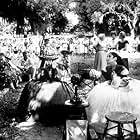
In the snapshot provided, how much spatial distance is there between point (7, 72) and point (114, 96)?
569 centimetres

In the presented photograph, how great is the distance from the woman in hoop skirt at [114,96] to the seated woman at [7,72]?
4923 millimetres

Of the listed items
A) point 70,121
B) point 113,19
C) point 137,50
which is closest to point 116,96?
point 70,121

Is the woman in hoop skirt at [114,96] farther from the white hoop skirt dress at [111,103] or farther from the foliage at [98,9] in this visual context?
the foliage at [98,9]

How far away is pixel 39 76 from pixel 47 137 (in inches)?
83.6

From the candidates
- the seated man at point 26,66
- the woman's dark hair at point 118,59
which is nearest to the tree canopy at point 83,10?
the seated man at point 26,66

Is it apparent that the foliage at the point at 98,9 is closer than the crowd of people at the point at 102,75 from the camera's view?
No

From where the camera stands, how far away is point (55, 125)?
23.2 feet

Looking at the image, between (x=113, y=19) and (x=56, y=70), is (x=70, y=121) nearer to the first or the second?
(x=56, y=70)

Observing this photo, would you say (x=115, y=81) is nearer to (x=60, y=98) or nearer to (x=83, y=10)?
(x=60, y=98)

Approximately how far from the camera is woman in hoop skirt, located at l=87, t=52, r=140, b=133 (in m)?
6.25

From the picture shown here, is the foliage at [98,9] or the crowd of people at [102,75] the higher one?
the foliage at [98,9]

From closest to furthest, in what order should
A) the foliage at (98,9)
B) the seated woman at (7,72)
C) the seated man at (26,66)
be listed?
the seated woman at (7,72), the seated man at (26,66), the foliage at (98,9)

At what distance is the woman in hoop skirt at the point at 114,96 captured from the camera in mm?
6246

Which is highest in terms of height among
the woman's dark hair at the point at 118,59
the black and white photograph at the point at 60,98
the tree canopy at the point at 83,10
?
the tree canopy at the point at 83,10
